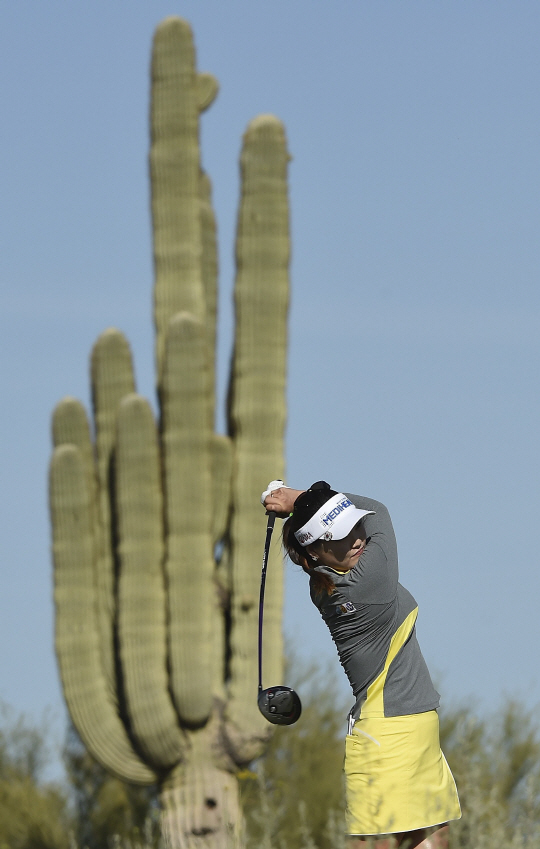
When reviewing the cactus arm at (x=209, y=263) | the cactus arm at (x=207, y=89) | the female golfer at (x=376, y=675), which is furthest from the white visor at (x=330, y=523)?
the cactus arm at (x=207, y=89)

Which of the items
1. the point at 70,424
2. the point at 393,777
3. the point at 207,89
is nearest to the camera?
the point at 393,777

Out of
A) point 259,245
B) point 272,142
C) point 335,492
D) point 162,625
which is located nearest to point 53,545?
point 162,625

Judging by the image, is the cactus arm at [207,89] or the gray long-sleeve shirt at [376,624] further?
the cactus arm at [207,89]

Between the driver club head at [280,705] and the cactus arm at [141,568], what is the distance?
677 cm

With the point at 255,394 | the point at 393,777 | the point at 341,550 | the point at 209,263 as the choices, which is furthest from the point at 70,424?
the point at 393,777

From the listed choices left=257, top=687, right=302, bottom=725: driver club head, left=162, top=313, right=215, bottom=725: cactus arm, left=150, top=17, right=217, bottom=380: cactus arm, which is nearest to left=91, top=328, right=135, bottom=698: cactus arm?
left=150, top=17, right=217, bottom=380: cactus arm

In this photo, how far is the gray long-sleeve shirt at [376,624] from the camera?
14.4ft

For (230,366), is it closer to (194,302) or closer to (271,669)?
(194,302)

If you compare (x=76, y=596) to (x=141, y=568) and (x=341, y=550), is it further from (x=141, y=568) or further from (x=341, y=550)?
(x=341, y=550)

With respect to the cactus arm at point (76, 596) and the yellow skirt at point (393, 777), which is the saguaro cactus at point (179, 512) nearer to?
the cactus arm at point (76, 596)

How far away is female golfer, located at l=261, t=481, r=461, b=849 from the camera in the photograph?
14.3 ft

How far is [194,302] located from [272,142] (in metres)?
1.70

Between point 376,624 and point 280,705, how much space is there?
0.65m

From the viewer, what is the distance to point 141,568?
11.6 metres
